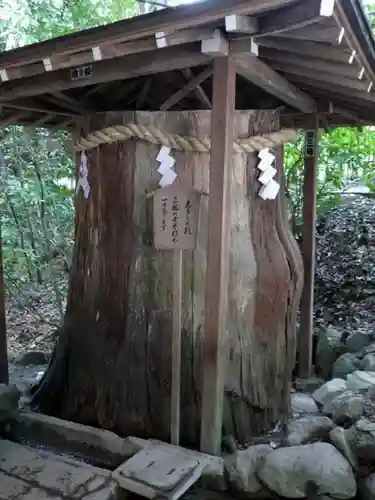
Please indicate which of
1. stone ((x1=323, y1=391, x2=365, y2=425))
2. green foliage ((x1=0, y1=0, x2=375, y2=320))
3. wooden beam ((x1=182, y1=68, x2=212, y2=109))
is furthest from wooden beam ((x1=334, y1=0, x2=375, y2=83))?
green foliage ((x1=0, y1=0, x2=375, y2=320))

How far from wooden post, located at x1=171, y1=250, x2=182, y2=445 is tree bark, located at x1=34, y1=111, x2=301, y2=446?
22 centimetres

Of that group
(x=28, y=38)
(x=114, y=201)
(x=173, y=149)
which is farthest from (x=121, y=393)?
(x=28, y=38)

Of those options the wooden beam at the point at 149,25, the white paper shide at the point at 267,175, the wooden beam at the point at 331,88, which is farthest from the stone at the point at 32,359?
the wooden beam at the point at 331,88

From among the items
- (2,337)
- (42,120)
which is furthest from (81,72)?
(2,337)

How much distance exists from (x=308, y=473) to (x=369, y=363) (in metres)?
2.00

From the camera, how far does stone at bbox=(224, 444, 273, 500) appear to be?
2807mm

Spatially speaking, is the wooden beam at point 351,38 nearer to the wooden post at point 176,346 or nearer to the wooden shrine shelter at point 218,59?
the wooden shrine shelter at point 218,59

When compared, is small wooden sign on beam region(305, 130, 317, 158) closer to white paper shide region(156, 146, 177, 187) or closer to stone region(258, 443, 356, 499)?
white paper shide region(156, 146, 177, 187)

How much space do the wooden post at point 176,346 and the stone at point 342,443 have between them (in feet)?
3.10

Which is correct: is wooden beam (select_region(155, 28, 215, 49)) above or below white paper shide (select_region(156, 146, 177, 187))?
above

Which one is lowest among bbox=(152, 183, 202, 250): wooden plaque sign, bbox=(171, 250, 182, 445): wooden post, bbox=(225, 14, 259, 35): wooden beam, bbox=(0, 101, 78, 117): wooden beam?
bbox=(171, 250, 182, 445): wooden post

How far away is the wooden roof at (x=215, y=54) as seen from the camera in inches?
92.4

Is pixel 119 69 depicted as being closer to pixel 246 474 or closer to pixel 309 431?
pixel 246 474

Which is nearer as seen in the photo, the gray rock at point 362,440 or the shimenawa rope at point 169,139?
the gray rock at point 362,440
